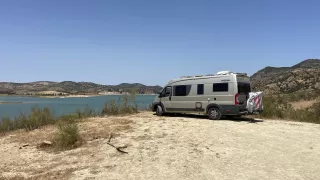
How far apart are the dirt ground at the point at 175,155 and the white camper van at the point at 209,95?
7.55 feet

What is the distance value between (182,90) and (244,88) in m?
3.54

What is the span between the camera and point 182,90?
684 inches

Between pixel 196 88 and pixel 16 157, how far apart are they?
32.7ft

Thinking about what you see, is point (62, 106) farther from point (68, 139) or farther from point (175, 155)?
point (175, 155)

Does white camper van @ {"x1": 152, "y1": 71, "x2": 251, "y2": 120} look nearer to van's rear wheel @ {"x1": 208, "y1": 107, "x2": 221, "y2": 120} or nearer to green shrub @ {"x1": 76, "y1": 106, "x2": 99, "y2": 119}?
van's rear wheel @ {"x1": 208, "y1": 107, "x2": 221, "y2": 120}

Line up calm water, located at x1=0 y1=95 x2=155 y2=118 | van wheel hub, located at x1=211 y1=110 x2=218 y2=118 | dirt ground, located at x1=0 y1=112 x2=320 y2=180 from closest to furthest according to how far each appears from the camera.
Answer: dirt ground, located at x1=0 y1=112 x2=320 y2=180
van wheel hub, located at x1=211 y1=110 x2=218 y2=118
calm water, located at x1=0 y1=95 x2=155 y2=118

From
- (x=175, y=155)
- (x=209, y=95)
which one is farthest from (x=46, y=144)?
(x=209, y=95)

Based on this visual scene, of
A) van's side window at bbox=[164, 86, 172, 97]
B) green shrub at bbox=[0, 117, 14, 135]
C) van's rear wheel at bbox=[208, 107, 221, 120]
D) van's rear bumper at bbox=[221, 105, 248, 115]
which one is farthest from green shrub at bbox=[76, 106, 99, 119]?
van's rear bumper at bbox=[221, 105, 248, 115]

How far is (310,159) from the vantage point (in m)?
8.19

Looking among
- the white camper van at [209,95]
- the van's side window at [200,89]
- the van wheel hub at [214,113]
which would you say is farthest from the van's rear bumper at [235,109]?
the van's side window at [200,89]

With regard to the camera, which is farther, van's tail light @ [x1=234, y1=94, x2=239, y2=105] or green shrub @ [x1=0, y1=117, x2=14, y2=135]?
green shrub @ [x1=0, y1=117, x2=14, y2=135]

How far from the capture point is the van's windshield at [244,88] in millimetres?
15114

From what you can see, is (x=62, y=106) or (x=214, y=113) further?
(x=62, y=106)

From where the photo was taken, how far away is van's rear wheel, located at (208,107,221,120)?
622 inches
